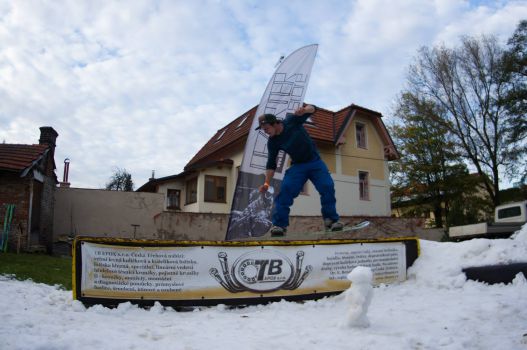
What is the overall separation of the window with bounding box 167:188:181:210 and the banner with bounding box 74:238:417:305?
18.5 metres

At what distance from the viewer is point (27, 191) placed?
14133 millimetres

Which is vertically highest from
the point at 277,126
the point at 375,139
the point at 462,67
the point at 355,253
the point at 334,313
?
the point at 462,67

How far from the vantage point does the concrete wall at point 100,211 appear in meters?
18.2

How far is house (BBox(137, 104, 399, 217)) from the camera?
2066cm

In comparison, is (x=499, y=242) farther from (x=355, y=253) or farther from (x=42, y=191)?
(x=42, y=191)

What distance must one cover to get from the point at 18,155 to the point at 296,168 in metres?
11.4

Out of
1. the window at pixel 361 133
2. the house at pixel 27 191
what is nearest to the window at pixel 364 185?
the window at pixel 361 133

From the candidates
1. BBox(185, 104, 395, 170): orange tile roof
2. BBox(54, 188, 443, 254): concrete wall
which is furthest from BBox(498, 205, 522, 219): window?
BBox(185, 104, 395, 170): orange tile roof

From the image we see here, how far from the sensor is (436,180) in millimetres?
29156

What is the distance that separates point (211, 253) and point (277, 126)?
2.86 meters

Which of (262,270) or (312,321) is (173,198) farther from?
(312,321)

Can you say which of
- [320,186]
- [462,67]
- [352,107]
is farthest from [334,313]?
[462,67]

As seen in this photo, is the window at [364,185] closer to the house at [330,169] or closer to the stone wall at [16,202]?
the house at [330,169]

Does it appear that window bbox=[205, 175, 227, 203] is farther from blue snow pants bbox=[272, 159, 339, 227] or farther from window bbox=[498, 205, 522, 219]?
blue snow pants bbox=[272, 159, 339, 227]
